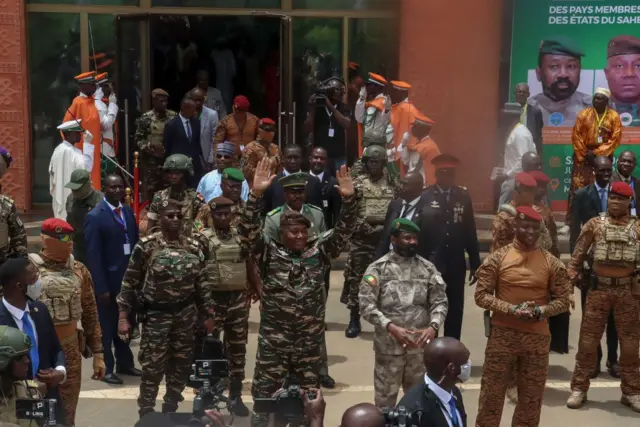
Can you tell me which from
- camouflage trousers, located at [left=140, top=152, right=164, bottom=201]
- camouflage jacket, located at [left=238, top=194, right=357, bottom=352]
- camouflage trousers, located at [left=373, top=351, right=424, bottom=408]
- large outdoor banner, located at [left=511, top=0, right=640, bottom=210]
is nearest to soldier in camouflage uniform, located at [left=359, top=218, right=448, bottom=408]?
camouflage trousers, located at [left=373, top=351, right=424, bottom=408]

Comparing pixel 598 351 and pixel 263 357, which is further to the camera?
pixel 598 351

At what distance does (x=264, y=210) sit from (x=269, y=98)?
5834 mm

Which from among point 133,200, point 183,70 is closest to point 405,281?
point 133,200

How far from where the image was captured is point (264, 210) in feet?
35.0

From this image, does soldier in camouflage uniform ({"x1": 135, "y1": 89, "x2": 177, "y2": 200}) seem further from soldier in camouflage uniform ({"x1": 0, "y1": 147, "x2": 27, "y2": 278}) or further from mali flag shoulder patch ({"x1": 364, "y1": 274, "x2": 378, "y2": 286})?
mali flag shoulder patch ({"x1": 364, "y1": 274, "x2": 378, "y2": 286})

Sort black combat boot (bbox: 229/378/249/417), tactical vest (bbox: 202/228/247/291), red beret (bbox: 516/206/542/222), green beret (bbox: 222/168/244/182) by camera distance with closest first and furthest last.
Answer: red beret (bbox: 516/206/542/222) < tactical vest (bbox: 202/228/247/291) < black combat boot (bbox: 229/378/249/417) < green beret (bbox: 222/168/244/182)

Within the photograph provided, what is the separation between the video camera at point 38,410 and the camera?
5750 millimetres

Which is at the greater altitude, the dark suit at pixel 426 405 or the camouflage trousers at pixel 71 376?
the dark suit at pixel 426 405

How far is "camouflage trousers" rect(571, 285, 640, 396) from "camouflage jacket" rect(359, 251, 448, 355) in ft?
6.30

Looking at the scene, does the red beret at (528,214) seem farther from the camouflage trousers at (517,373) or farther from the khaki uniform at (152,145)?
the khaki uniform at (152,145)

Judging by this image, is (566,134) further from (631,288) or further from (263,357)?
(263,357)

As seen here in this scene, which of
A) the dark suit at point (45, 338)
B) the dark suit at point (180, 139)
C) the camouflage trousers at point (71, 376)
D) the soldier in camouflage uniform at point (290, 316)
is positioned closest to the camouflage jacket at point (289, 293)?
the soldier in camouflage uniform at point (290, 316)

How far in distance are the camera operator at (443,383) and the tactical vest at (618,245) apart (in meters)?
3.62

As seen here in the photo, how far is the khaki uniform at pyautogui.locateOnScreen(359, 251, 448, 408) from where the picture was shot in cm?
816
